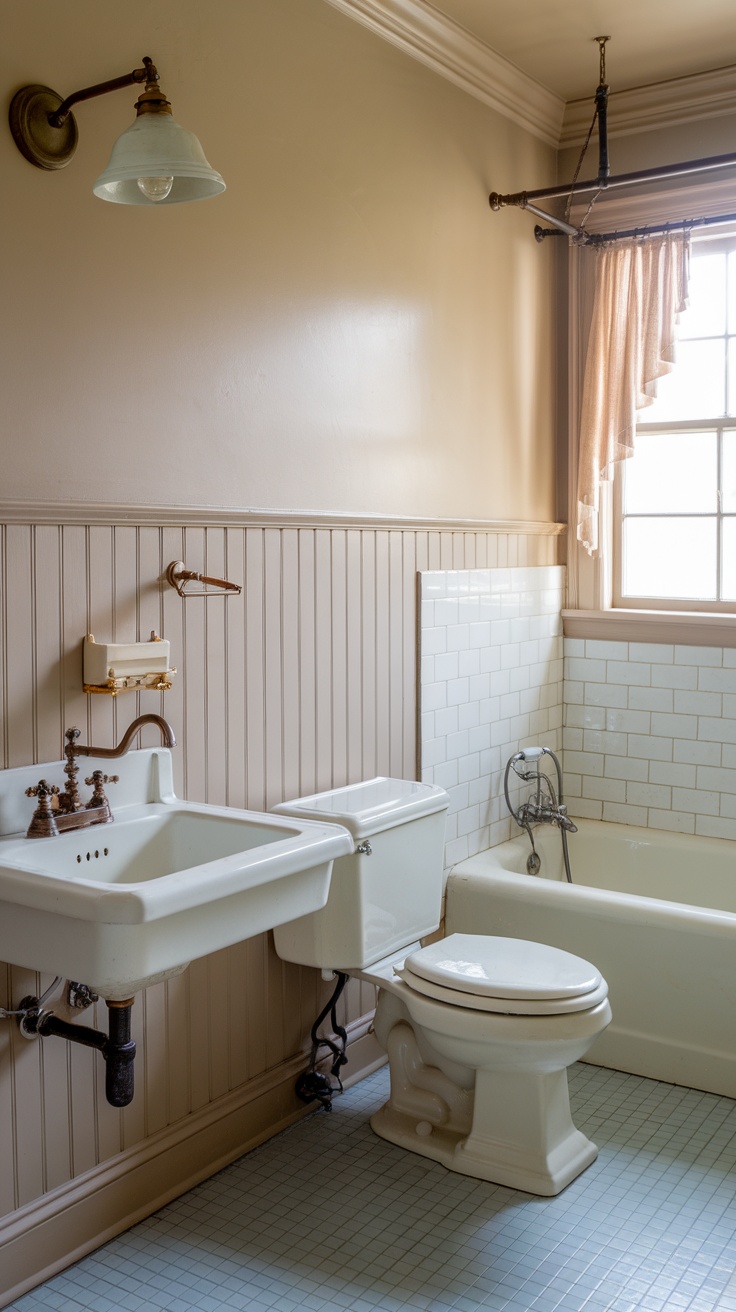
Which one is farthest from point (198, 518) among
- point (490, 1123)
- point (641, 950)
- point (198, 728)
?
point (641, 950)

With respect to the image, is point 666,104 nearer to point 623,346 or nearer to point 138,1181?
point 623,346

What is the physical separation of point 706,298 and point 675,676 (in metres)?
1.33

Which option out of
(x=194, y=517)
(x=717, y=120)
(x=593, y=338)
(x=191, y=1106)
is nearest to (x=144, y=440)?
(x=194, y=517)

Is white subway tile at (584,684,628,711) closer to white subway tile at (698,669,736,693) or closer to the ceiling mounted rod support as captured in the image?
white subway tile at (698,669,736,693)

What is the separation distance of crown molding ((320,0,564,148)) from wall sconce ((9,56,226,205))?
3.72 feet

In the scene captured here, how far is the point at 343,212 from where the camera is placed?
306 cm

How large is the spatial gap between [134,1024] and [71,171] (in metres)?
1.80

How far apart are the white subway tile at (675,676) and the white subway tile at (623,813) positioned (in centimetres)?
46

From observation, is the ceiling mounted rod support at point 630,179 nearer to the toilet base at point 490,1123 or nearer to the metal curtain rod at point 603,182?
the metal curtain rod at point 603,182

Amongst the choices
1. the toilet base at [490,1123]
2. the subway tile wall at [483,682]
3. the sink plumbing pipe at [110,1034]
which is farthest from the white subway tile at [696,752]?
the sink plumbing pipe at [110,1034]

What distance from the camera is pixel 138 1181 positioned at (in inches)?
98.6

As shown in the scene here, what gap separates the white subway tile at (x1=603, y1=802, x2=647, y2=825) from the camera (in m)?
4.11

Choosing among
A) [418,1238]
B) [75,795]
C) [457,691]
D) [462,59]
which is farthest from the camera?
[457,691]

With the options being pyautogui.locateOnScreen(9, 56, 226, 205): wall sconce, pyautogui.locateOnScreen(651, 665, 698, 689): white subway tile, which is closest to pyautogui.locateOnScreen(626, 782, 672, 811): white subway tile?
pyautogui.locateOnScreen(651, 665, 698, 689): white subway tile
